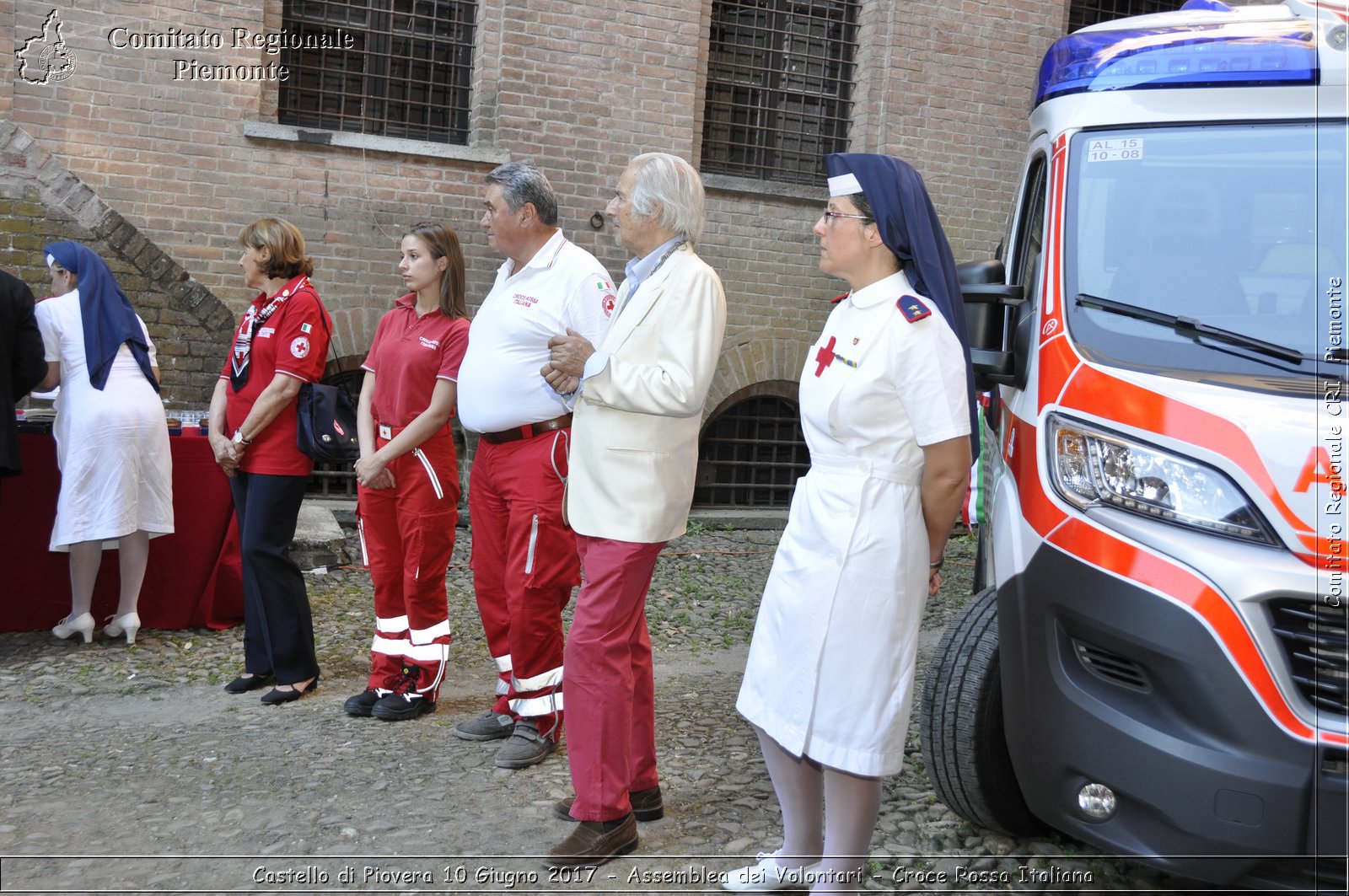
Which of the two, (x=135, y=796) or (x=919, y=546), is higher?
(x=919, y=546)

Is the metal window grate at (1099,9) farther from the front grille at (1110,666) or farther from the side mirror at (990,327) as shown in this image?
the front grille at (1110,666)

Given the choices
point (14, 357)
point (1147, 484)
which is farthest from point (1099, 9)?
point (1147, 484)

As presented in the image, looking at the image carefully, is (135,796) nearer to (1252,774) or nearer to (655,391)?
(655,391)

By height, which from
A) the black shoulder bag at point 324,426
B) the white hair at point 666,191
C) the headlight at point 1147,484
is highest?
the white hair at point 666,191

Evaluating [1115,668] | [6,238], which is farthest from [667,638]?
[6,238]

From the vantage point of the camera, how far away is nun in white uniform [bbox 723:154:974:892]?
301 cm

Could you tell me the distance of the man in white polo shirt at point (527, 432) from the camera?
4371 mm

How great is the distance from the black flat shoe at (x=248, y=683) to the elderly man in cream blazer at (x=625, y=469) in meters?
2.41

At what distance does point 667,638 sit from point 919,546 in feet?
12.5

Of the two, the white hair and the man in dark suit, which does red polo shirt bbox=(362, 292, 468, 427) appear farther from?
the man in dark suit

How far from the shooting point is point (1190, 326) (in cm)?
316

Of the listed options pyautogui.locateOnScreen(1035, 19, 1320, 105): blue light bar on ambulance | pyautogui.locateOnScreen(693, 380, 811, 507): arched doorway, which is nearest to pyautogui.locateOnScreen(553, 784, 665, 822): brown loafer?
pyautogui.locateOnScreen(1035, 19, 1320, 105): blue light bar on ambulance

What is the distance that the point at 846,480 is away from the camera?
3082 millimetres

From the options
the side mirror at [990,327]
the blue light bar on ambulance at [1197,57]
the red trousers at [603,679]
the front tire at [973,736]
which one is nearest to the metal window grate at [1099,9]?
the blue light bar on ambulance at [1197,57]
